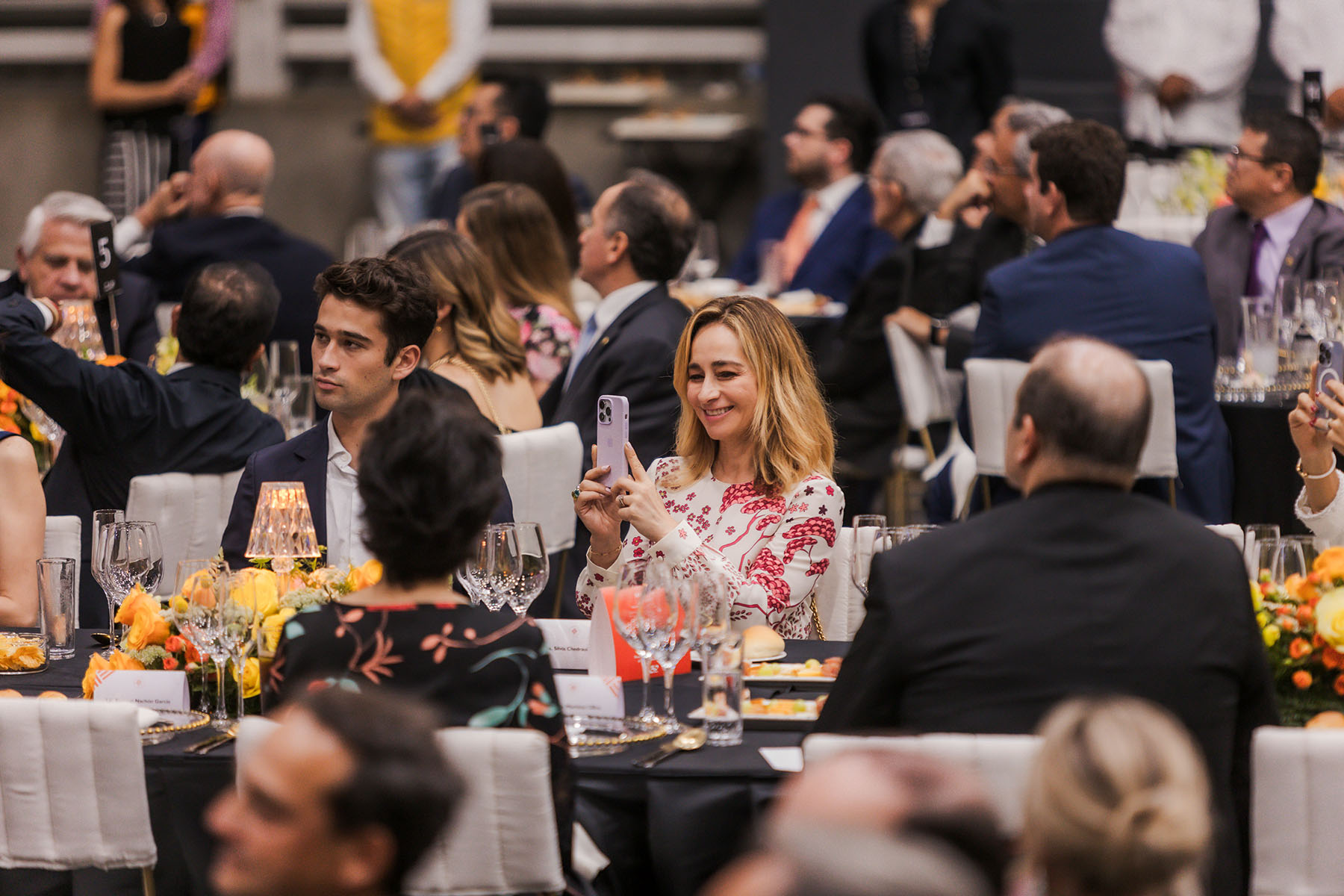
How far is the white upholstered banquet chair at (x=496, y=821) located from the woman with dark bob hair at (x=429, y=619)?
0.05 meters

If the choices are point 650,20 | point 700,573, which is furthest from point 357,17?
point 700,573

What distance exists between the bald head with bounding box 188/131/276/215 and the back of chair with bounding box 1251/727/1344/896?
16.2 ft

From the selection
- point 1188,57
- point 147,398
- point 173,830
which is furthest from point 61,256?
point 1188,57

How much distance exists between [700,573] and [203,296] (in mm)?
1900

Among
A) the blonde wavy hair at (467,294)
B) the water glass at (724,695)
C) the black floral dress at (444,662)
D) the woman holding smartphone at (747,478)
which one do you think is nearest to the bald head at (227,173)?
the blonde wavy hair at (467,294)

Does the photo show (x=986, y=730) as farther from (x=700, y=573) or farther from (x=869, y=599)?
(x=700, y=573)

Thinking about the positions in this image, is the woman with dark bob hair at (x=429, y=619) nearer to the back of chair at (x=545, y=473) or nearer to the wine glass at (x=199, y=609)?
the wine glass at (x=199, y=609)

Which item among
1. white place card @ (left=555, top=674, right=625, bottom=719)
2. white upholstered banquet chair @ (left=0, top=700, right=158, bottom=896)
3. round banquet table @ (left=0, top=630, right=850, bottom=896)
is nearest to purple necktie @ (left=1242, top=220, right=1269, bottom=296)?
round banquet table @ (left=0, top=630, right=850, bottom=896)

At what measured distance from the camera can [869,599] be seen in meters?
2.20

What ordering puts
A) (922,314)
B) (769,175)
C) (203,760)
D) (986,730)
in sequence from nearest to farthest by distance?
(986,730)
(203,760)
(922,314)
(769,175)

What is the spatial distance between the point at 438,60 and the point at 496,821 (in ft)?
25.2

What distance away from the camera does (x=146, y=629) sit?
2.66 meters

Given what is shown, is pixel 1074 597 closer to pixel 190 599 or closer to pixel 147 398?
pixel 190 599

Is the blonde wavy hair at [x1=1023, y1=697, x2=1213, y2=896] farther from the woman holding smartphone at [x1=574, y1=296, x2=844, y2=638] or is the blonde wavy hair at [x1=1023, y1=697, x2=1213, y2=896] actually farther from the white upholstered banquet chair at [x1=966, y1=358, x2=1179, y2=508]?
the white upholstered banquet chair at [x1=966, y1=358, x2=1179, y2=508]
